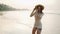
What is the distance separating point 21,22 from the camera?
1213 millimetres

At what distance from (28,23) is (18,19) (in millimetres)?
100

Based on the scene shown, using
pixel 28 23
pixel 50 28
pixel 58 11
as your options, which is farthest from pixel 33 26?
pixel 58 11

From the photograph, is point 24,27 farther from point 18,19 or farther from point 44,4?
point 44,4

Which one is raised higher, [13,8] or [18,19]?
[13,8]

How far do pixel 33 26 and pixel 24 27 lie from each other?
0.08 meters

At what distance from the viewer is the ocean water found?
121 cm

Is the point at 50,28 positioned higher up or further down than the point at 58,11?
further down

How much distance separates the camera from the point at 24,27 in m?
1.21

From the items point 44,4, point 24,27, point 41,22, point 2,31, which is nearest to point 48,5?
point 44,4

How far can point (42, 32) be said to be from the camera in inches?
47.5

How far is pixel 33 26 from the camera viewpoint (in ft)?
3.96

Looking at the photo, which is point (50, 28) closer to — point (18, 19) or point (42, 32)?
point (42, 32)

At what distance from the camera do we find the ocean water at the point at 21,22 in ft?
3.95

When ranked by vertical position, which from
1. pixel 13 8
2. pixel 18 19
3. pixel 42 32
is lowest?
pixel 42 32
